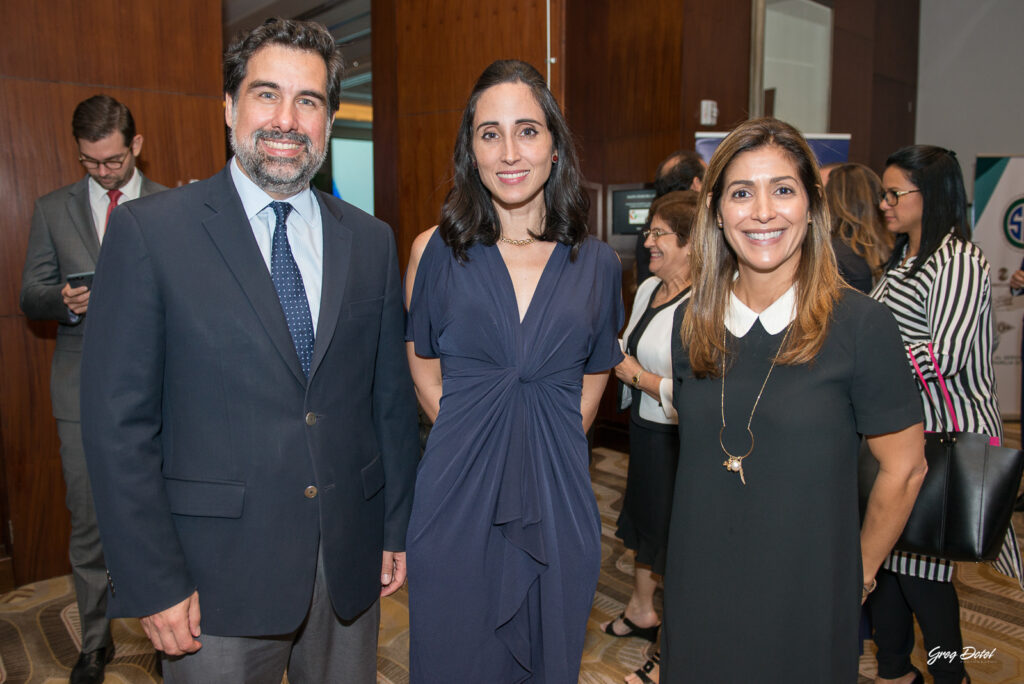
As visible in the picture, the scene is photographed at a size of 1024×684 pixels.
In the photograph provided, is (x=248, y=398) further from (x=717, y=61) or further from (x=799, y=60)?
(x=799, y=60)

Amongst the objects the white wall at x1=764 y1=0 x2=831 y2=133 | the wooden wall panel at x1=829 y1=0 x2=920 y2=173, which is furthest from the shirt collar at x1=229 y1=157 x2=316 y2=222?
the wooden wall panel at x1=829 y1=0 x2=920 y2=173

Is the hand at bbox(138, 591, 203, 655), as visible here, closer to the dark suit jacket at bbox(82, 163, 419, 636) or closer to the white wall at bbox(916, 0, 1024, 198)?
the dark suit jacket at bbox(82, 163, 419, 636)

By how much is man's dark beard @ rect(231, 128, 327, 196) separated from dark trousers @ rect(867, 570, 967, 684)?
92.5 inches

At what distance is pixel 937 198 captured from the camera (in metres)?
2.51

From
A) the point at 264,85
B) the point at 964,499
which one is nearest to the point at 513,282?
the point at 264,85

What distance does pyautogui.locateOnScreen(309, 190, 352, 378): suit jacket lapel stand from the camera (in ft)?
4.86

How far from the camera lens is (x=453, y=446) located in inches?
69.1

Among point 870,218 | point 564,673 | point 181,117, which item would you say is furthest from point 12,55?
point 870,218

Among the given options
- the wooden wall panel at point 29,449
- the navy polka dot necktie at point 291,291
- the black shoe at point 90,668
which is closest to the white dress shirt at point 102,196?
the wooden wall panel at point 29,449

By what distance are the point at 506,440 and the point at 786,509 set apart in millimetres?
659

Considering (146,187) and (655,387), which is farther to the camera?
(146,187)

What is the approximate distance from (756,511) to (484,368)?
28.3 inches

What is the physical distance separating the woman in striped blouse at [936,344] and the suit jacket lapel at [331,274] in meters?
1.93

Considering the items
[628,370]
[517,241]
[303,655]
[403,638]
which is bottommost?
[403,638]
